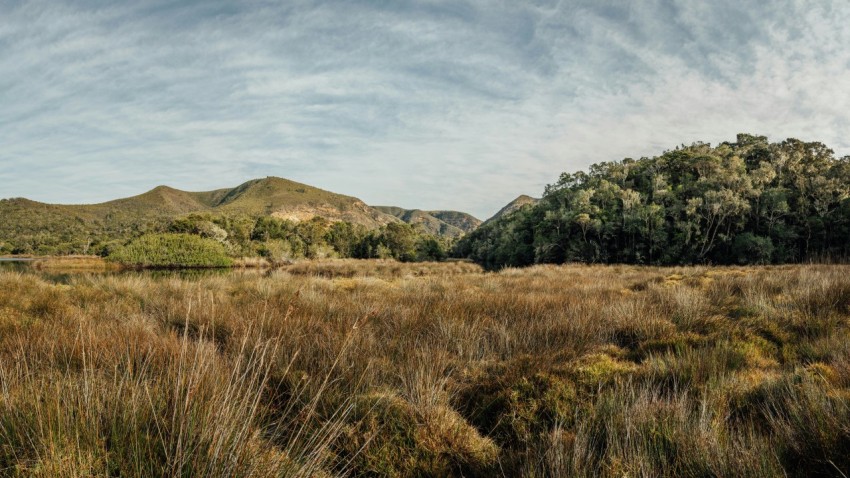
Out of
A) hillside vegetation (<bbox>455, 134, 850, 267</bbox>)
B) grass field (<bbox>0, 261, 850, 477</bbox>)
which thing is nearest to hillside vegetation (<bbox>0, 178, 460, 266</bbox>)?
hillside vegetation (<bbox>455, 134, 850, 267</bbox>)

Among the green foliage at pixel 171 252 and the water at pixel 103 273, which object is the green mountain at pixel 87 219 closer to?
the green foliage at pixel 171 252

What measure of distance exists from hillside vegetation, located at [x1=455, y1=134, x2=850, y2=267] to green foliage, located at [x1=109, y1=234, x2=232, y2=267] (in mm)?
49931

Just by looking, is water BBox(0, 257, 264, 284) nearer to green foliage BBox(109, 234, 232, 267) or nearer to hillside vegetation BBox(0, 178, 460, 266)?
green foliage BBox(109, 234, 232, 267)

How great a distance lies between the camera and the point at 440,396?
126 inches

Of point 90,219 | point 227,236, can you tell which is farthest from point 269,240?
point 90,219

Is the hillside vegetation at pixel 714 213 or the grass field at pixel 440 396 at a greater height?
the hillside vegetation at pixel 714 213

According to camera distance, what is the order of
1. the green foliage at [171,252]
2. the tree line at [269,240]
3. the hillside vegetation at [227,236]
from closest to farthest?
the green foliage at [171,252] → the hillside vegetation at [227,236] → the tree line at [269,240]

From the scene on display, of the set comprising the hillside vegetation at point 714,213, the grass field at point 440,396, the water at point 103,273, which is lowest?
the water at point 103,273

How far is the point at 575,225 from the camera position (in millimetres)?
50094

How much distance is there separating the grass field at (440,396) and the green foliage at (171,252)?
64047mm

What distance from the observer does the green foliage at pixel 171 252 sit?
59.6 meters

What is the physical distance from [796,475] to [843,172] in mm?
57160

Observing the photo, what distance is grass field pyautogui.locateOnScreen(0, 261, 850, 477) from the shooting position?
190cm

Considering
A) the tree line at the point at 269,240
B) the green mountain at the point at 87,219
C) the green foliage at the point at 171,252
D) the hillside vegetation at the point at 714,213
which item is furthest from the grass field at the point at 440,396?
the green mountain at the point at 87,219
